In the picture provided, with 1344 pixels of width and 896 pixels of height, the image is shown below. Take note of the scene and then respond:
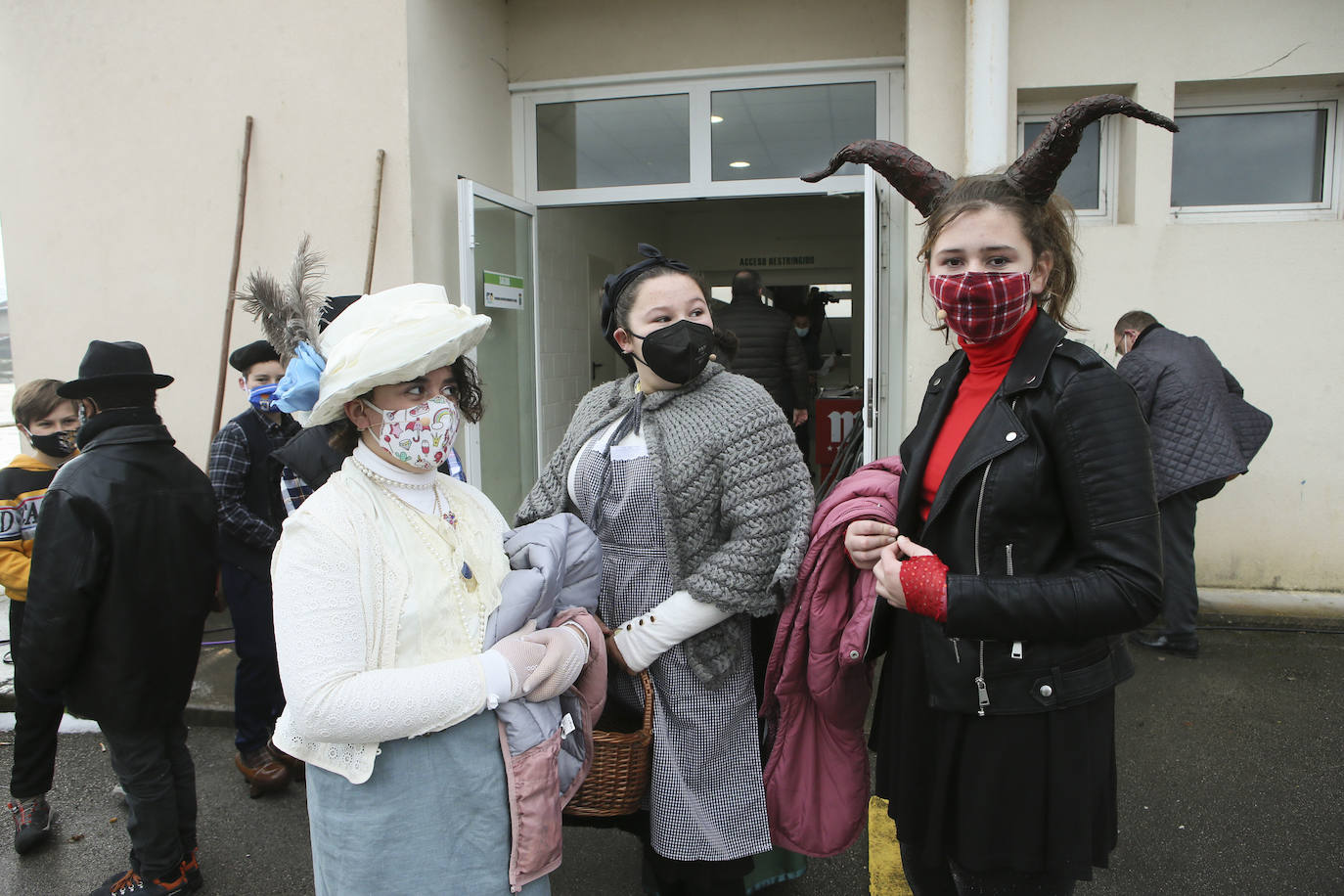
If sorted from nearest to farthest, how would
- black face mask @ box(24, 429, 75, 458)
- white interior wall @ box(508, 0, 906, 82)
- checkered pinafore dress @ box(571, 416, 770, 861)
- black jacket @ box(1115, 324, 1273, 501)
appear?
1. checkered pinafore dress @ box(571, 416, 770, 861)
2. black face mask @ box(24, 429, 75, 458)
3. black jacket @ box(1115, 324, 1273, 501)
4. white interior wall @ box(508, 0, 906, 82)

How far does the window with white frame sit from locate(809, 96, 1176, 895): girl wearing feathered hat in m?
4.10

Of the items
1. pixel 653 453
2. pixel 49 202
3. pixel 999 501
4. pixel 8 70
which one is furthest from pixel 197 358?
pixel 999 501

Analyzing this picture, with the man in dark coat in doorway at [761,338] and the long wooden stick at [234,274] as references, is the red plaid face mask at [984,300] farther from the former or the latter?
the man in dark coat in doorway at [761,338]

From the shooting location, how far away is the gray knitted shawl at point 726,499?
2.02m

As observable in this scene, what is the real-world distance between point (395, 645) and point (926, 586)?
948 millimetres

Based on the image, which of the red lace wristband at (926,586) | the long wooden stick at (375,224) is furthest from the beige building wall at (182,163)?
the red lace wristband at (926,586)

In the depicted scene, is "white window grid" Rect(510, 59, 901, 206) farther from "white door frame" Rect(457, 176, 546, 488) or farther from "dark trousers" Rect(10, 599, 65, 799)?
"dark trousers" Rect(10, 599, 65, 799)

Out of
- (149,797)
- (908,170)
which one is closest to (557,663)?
(908,170)

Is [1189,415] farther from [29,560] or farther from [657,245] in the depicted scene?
[657,245]

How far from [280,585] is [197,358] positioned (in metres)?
4.75

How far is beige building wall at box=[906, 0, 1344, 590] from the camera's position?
4.96m

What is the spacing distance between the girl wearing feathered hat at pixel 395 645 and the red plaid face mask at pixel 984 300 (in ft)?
2.99

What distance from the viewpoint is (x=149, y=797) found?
2.71 metres

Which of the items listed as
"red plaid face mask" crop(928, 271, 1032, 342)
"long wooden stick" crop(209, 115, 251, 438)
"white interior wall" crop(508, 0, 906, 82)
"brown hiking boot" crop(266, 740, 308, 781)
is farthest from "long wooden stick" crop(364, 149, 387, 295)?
"red plaid face mask" crop(928, 271, 1032, 342)
